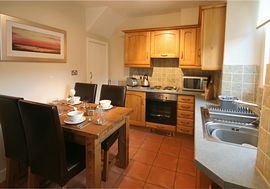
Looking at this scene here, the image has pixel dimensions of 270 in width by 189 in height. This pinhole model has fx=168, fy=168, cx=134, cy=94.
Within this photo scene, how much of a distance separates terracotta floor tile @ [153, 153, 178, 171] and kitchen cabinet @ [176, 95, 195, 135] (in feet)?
2.70

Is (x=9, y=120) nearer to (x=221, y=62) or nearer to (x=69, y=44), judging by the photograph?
(x=69, y=44)

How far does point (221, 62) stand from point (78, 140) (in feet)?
7.03

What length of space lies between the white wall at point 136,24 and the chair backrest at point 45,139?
9.61ft

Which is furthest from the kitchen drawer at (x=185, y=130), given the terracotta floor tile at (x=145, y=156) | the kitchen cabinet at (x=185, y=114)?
the terracotta floor tile at (x=145, y=156)

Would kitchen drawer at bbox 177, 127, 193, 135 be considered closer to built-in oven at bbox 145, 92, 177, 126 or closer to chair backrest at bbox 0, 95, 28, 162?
built-in oven at bbox 145, 92, 177, 126

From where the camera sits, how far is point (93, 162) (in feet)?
4.85

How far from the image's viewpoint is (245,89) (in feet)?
7.02

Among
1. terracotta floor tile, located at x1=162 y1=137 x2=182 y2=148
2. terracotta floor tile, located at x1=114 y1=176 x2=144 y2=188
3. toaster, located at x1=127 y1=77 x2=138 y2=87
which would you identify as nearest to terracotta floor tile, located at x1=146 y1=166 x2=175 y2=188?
terracotta floor tile, located at x1=114 y1=176 x2=144 y2=188

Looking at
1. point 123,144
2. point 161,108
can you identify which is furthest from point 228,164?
point 161,108

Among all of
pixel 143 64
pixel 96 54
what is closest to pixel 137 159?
pixel 143 64

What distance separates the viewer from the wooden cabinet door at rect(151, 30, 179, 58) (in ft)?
10.6

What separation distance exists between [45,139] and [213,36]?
2419 millimetres

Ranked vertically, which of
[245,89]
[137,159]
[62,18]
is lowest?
[137,159]

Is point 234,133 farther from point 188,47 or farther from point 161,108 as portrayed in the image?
point 188,47
